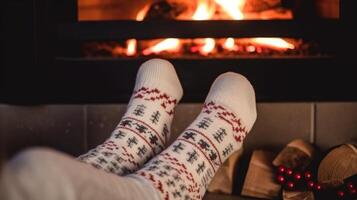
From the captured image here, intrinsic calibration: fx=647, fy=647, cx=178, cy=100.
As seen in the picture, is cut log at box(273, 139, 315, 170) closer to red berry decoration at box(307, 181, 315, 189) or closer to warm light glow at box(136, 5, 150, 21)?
red berry decoration at box(307, 181, 315, 189)

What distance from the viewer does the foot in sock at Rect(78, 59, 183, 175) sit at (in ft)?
3.37

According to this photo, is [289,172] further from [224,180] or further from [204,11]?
[204,11]

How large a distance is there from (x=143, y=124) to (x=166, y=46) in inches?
11.4

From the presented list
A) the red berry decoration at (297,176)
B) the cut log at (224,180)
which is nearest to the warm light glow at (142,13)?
the cut log at (224,180)

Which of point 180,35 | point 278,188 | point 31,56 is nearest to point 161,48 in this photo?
point 180,35

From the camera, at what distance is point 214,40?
4.55 feet

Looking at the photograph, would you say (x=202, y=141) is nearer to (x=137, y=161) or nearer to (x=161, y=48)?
(x=137, y=161)

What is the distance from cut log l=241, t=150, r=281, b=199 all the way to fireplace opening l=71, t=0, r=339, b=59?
25cm

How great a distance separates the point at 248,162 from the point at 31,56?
486 millimetres

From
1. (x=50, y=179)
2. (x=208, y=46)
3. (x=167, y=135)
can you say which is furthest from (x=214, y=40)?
(x=50, y=179)

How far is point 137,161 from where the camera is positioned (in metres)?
1.07

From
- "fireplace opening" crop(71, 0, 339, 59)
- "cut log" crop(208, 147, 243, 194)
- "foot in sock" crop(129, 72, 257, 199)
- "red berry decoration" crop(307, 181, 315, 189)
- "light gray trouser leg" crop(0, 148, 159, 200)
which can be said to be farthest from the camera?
"fireplace opening" crop(71, 0, 339, 59)

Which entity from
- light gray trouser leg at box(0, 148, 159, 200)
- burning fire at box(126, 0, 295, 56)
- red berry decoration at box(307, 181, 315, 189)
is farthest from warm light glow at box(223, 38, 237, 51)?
light gray trouser leg at box(0, 148, 159, 200)

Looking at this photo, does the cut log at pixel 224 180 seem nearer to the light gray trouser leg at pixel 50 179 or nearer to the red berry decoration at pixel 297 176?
the red berry decoration at pixel 297 176
